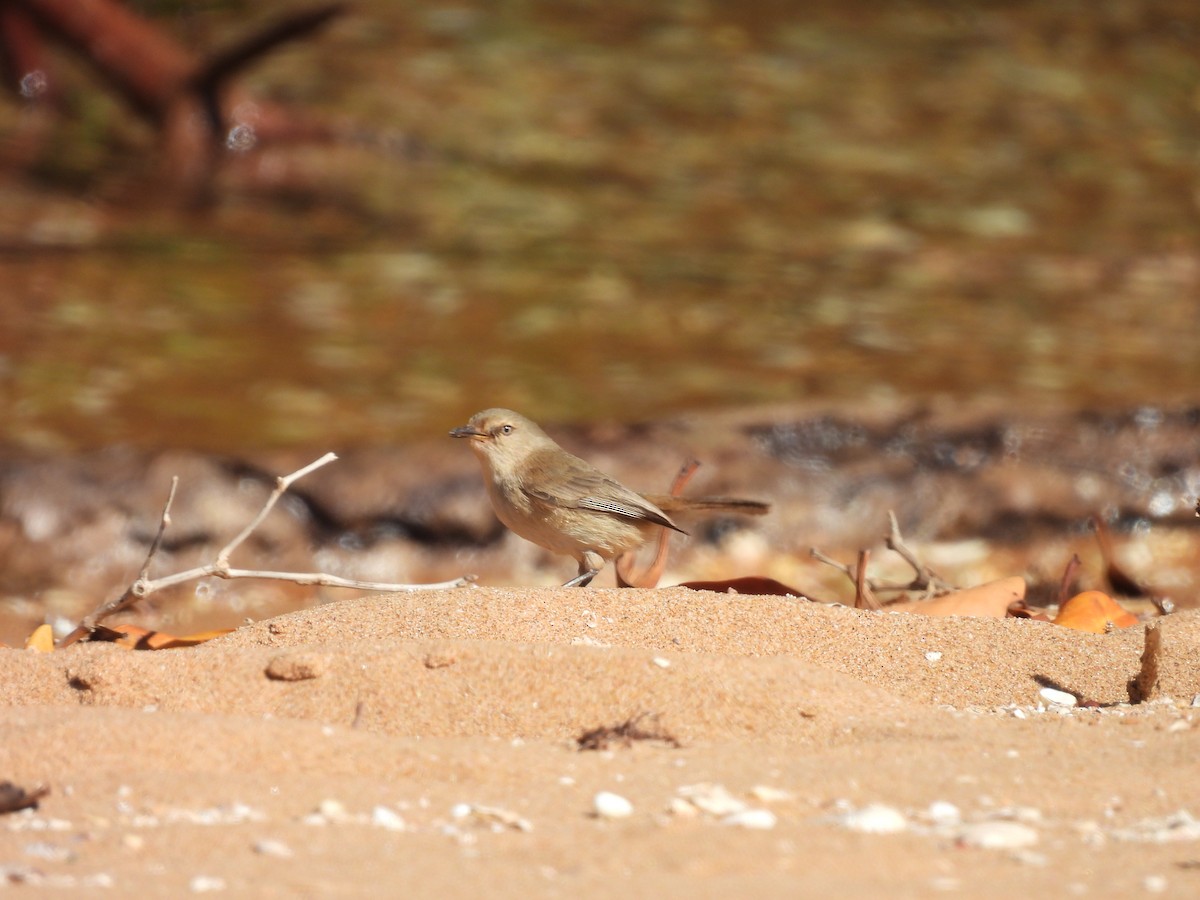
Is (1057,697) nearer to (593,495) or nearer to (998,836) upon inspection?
(998,836)

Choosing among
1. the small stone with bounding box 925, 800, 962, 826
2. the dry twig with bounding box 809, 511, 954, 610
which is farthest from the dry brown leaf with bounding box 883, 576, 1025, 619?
the small stone with bounding box 925, 800, 962, 826

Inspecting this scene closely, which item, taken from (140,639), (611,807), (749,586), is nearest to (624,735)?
(611,807)

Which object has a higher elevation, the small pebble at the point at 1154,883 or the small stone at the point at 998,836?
the small pebble at the point at 1154,883

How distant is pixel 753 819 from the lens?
100 inches

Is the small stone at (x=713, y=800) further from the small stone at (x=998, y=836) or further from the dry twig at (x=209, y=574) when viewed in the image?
the dry twig at (x=209, y=574)

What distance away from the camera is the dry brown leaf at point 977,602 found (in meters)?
4.45

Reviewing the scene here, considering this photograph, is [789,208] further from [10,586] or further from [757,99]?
[10,586]

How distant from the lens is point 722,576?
673 centimetres

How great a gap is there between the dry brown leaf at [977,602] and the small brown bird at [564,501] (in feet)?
2.86

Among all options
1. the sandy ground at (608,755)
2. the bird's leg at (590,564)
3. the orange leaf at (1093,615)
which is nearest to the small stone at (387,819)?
the sandy ground at (608,755)

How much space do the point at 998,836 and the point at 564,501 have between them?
9.31 ft

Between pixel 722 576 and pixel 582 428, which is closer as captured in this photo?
pixel 722 576

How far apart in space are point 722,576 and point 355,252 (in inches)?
234

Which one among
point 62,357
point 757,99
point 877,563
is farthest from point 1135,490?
point 757,99
